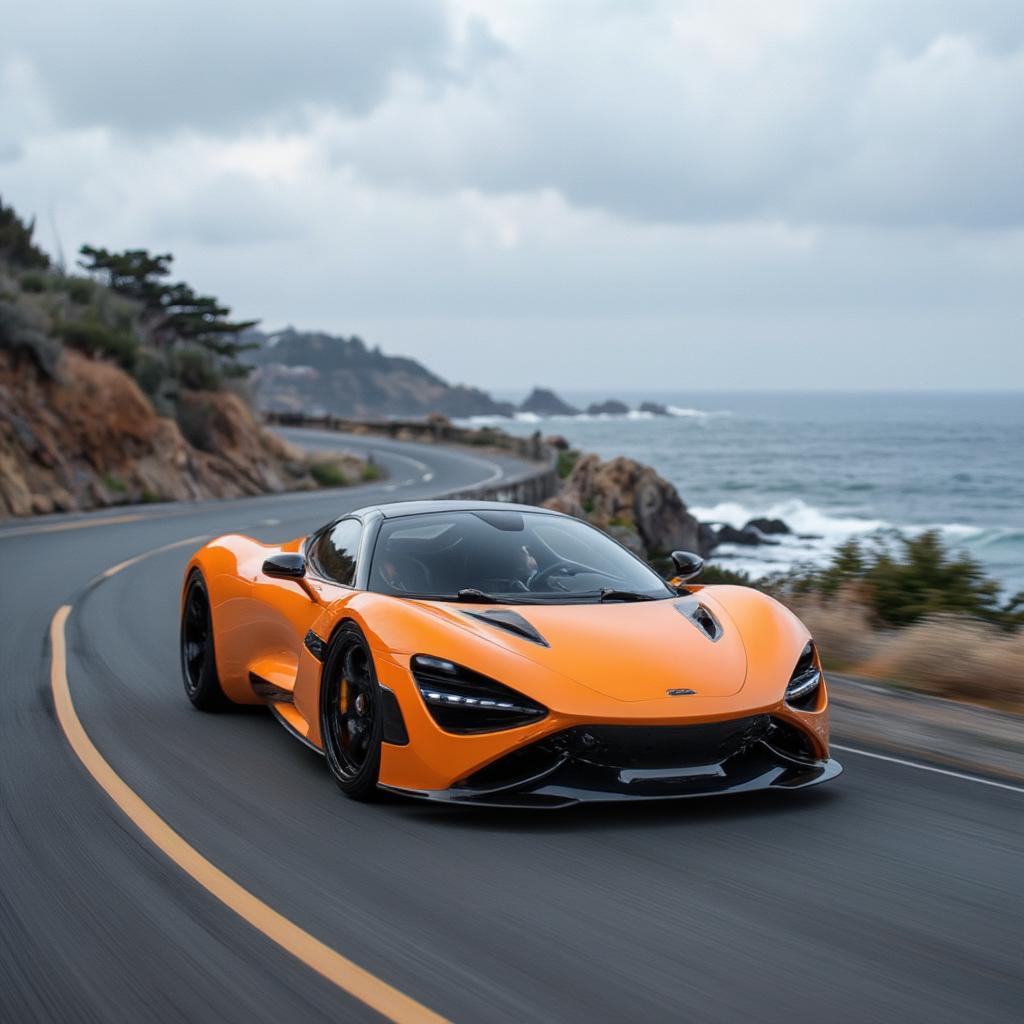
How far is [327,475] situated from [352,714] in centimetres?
3499

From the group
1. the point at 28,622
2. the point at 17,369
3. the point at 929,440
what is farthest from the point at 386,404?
the point at 28,622

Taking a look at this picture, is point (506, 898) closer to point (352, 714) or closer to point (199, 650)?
point (352, 714)

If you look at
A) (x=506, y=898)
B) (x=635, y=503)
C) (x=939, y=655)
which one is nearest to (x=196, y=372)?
Result: (x=635, y=503)

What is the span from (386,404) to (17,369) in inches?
6698

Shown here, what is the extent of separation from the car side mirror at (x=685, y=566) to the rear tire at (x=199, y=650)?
2767 millimetres

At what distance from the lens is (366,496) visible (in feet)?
106

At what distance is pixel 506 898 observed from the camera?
4.46 metres

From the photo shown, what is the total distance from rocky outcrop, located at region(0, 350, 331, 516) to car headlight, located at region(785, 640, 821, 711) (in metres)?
21.1

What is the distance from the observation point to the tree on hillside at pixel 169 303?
139 ft

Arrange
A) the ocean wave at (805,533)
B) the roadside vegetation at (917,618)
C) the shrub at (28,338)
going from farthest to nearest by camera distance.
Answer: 1. the ocean wave at (805,533)
2. the shrub at (28,338)
3. the roadside vegetation at (917,618)

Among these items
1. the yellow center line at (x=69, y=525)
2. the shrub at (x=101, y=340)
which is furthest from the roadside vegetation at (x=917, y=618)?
the shrub at (x=101, y=340)

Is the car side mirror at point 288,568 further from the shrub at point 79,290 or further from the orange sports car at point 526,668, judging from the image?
the shrub at point 79,290

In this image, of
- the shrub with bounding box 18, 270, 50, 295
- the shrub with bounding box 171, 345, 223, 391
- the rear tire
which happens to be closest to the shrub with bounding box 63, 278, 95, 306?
the shrub with bounding box 18, 270, 50, 295

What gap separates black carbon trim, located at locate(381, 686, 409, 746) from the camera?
533 centimetres
